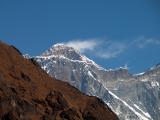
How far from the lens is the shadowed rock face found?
11288cm

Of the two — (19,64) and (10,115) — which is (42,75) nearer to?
(19,64)

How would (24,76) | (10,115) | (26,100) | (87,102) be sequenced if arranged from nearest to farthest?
1. (10,115)
2. (26,100)
3. (24,76)
4. (87,102)

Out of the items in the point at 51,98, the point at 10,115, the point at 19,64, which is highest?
the point at 19,64

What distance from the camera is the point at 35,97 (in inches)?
4786

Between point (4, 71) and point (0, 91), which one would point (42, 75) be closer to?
point (4, 71)

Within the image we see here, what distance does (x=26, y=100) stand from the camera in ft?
382

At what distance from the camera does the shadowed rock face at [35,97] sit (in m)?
113

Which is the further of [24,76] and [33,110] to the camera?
[24,76]

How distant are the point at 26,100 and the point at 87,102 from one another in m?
21.3

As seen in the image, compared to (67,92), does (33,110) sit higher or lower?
lower

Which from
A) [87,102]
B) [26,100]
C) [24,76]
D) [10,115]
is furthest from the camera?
[87,102]

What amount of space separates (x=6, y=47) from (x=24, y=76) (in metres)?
10.1

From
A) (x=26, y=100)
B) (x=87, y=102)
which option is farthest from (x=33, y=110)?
(x=87, y=102)

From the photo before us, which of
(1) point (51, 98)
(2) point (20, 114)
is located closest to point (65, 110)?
(1) point (51, 98)
